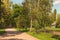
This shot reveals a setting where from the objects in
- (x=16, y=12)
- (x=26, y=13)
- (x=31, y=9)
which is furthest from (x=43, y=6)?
(x=16, y=12)

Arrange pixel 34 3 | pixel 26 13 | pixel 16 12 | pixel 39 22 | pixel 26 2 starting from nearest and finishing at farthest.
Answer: pixel 39 22
pixel 34 3
pixel 26 2
pixel 26 13
pixel 16 12

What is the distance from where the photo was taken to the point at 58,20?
94.2m

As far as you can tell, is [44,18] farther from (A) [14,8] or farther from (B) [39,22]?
(A) [14,8]

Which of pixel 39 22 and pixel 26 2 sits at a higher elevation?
pixel 26 2

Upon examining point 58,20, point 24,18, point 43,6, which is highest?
point 43,6

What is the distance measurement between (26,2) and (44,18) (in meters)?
9.09

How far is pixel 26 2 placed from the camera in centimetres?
4512

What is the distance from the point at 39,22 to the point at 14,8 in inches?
2440

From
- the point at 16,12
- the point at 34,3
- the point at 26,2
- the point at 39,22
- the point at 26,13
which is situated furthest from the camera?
the point at 16,12

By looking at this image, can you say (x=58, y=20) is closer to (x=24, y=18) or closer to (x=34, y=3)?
(x=24, y=18)

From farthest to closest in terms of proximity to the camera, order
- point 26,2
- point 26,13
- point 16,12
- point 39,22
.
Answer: point 16,12, point 26,13, point 26,2, point 39,22

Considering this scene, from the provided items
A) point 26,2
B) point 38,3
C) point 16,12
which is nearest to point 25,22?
point 26,2

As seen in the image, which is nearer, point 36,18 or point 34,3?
point 36,18

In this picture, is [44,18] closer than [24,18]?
Yes
